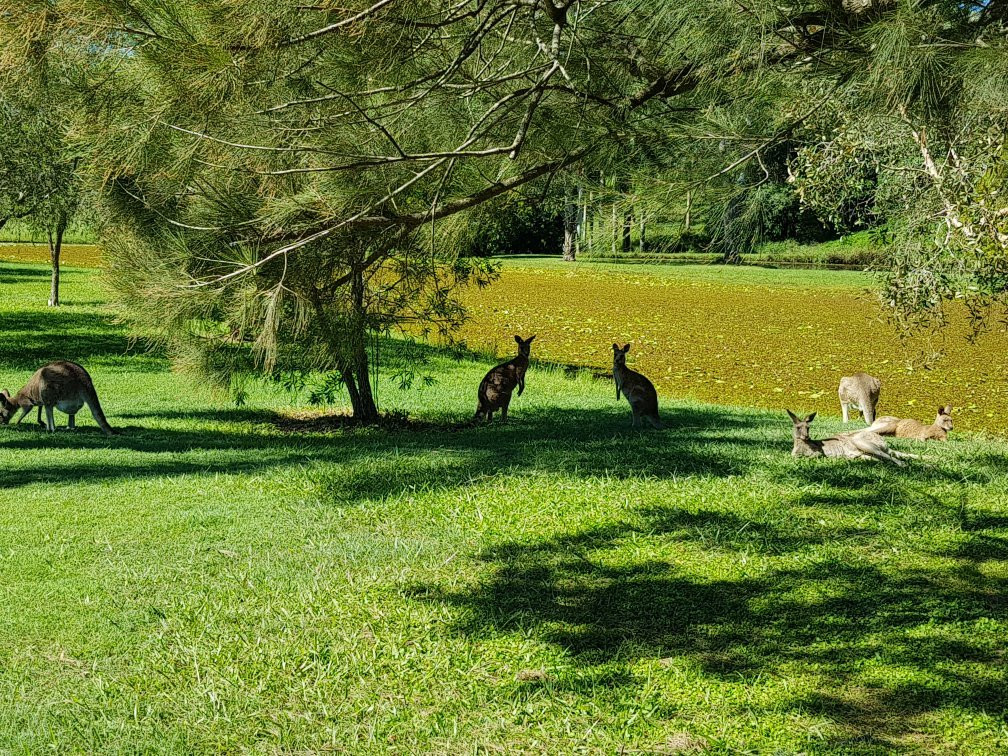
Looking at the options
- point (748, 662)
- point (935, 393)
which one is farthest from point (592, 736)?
point (935, 393)

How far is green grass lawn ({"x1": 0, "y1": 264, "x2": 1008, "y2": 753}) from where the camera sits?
3.60 m

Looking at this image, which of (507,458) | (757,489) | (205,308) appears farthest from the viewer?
(507,458)

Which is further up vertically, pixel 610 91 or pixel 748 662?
pixel 610 91

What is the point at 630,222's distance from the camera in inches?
219

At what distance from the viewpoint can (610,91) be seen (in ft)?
17.0

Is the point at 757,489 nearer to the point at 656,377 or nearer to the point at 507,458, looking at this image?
the point at 507,458

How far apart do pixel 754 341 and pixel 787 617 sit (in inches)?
553

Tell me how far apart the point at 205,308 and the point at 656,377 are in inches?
439

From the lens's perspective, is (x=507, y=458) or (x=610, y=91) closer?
(x=610, y=91)

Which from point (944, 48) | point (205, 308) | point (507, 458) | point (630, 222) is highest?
point (944, 48)

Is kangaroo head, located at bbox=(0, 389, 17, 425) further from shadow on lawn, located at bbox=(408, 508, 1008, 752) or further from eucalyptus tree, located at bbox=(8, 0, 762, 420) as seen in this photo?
shadow on lawn, located at bbox=(408, 508, 1008, 752)

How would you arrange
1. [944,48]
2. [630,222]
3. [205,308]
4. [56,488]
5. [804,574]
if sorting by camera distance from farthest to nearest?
[56,488] → [630,222] → [804,574] → [205,308] → [944,48]

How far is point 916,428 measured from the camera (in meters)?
9.15

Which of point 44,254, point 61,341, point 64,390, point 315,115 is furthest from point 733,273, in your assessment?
point 44,254
